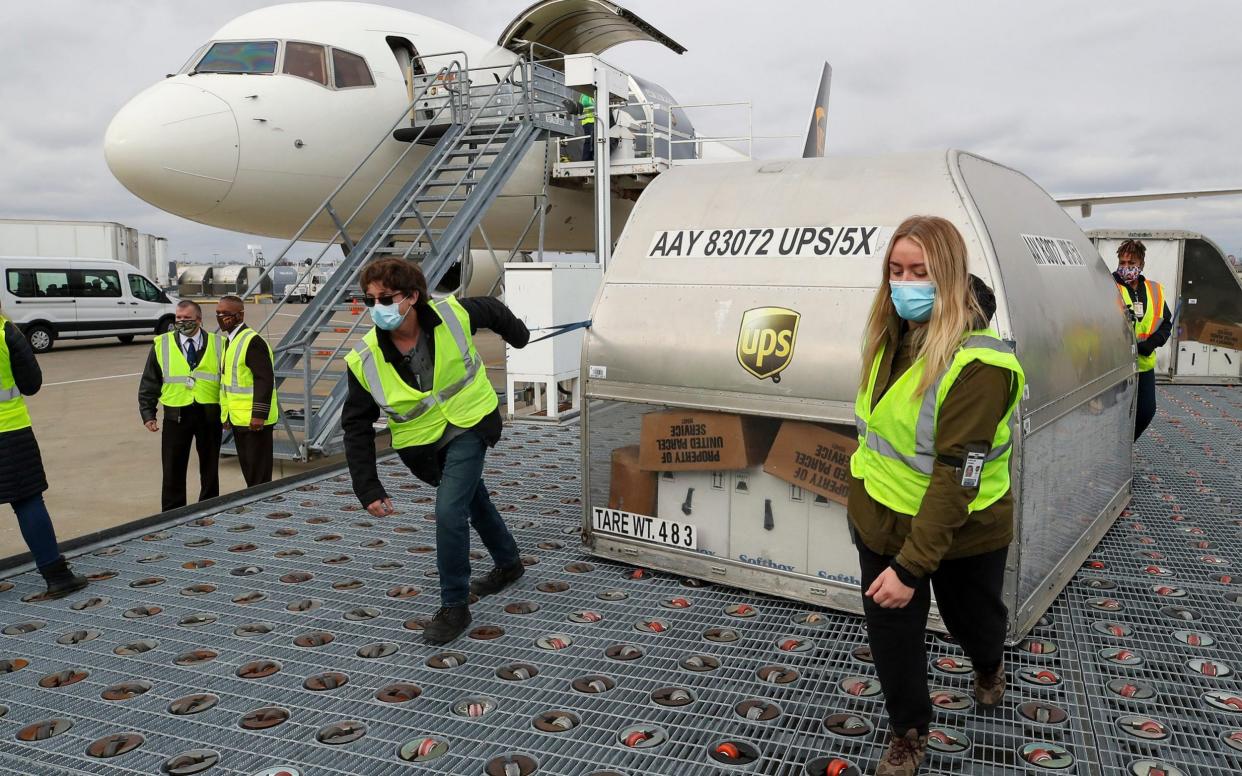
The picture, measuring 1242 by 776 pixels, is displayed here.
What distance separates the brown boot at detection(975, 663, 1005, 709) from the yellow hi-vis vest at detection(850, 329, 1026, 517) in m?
0.89

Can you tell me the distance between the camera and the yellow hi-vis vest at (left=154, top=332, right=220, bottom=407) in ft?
20.1

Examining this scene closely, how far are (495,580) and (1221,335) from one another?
11.4 meters

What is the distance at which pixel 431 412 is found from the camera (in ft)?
12.8

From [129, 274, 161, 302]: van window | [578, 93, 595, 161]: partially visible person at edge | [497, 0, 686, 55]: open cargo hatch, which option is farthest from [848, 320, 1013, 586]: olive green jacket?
[129, 274, 161, 302]: van window

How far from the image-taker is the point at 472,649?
12.2 feet

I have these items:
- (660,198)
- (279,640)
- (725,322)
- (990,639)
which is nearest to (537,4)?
(660,198)

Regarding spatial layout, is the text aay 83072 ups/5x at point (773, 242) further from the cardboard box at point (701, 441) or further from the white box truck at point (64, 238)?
the white box truck at point (64, 238)

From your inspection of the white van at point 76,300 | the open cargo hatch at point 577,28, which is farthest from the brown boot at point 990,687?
the white van at point 76,300

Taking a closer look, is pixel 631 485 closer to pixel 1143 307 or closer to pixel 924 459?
pixel 924 459

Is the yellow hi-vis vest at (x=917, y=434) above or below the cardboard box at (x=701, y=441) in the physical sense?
above

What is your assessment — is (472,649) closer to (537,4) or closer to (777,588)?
(777,588)

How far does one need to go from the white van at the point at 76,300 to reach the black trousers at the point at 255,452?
16671mm

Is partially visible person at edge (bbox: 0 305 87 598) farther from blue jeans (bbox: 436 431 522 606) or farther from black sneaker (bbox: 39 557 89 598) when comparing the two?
blue jeans (bbox: 436 431 522 606)

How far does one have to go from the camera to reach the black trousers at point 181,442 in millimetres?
6152
